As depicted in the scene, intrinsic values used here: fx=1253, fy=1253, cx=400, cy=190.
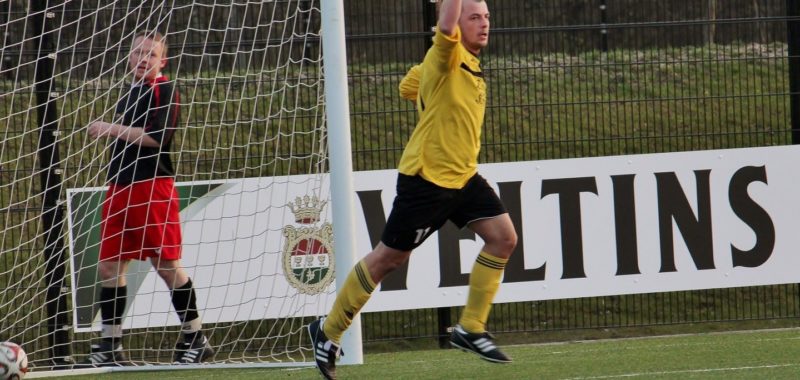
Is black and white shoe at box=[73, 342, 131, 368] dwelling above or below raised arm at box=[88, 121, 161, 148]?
below

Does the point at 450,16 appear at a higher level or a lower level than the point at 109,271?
higher

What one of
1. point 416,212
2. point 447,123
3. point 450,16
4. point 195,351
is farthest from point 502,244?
point 195,351

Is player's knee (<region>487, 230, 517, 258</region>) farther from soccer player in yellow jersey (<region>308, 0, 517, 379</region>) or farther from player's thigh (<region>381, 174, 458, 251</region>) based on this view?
player's thigh (<region>381, 174, 458, 251</region>)

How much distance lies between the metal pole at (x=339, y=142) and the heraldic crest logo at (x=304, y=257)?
1416 mm

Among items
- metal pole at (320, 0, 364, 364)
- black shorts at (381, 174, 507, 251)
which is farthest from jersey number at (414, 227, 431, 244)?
metal pole at (320, 0, 364, 364)

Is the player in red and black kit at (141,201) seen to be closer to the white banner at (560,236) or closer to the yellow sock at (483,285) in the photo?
the white banner at (560,236)

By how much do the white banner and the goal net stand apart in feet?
0.06

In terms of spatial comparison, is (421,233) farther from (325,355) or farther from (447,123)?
(325,355)

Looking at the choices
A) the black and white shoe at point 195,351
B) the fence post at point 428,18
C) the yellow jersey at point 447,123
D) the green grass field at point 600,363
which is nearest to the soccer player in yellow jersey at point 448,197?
the yellow jersey at point 447,123

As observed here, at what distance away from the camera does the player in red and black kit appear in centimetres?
796

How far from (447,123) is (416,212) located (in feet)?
1.52

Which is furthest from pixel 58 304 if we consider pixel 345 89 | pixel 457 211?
pixel 457 211

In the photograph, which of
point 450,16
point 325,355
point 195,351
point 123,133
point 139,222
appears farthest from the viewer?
point 195,351

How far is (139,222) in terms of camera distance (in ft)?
26.2
